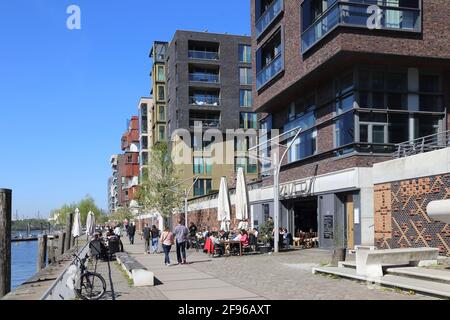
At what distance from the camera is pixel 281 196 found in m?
30.7

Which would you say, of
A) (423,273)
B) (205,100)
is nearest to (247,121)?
(205,100)

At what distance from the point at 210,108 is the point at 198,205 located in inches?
652

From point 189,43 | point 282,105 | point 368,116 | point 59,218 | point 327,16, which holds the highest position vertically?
point 189,43

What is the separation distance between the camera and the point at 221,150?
65250 mm

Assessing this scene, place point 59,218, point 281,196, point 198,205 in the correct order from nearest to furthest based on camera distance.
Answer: point 281,196
point 198,205
point 59,218

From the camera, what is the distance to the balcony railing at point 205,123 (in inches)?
2494

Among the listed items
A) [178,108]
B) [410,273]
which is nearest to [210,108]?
[178,108]

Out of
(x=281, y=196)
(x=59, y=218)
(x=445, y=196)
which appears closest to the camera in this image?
(x=445, y=196)

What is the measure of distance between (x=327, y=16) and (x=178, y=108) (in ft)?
131

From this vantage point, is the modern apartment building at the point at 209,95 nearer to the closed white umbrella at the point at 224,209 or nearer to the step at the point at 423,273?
the closed white umbrella at the point at 224,209

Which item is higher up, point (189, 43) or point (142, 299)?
point (189, 43)

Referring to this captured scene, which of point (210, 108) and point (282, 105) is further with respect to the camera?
point (210, 108)

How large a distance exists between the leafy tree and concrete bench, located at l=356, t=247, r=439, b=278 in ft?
103
